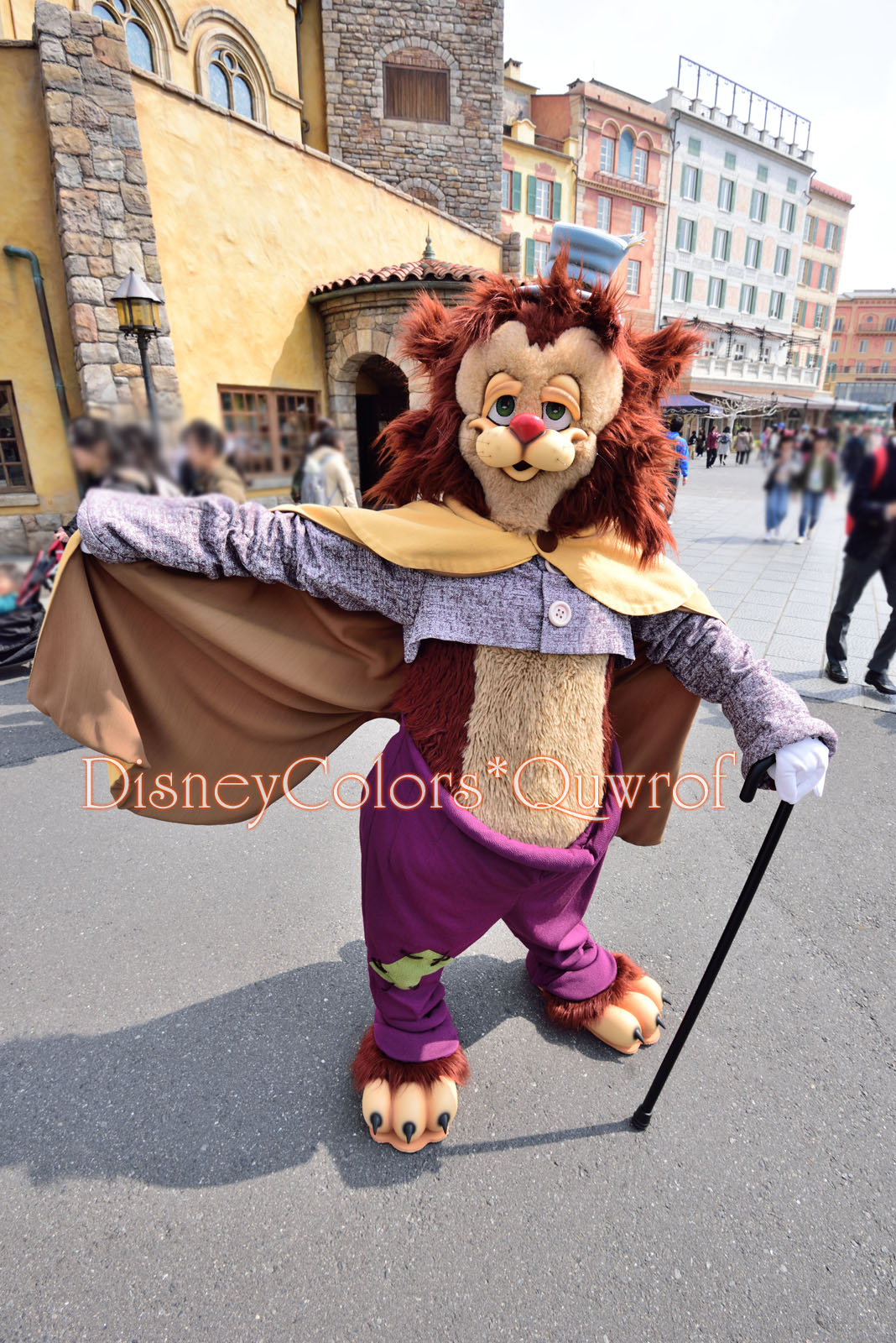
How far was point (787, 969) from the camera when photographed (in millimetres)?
2309

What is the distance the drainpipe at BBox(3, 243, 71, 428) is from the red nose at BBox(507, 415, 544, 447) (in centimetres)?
81

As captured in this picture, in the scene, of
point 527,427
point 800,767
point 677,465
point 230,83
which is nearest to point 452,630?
point 527,427

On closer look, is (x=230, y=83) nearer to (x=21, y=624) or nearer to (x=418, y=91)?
(x=418, y=91)

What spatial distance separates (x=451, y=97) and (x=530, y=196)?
10.0 meters

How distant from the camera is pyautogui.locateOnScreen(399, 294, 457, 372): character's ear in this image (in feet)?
5.34

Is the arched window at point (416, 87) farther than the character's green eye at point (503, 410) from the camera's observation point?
Yes

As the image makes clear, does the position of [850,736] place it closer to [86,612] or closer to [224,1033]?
[224,1033]

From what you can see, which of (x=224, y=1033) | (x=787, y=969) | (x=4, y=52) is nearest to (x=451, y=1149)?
(x=224, y=1033)

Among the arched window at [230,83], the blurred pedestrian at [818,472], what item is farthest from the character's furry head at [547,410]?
the arched window at [230,83]

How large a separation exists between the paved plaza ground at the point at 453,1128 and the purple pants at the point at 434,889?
33 centimetres

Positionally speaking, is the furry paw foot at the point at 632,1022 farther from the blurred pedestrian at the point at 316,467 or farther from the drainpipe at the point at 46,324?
the drainpipe at the point at 46,324

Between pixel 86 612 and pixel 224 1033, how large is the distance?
52.8 inches

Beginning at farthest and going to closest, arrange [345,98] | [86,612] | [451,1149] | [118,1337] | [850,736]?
[345,98] → [850,736] → [451,1149] → [86,612] → [118,1337]

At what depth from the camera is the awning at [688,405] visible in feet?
5.56
